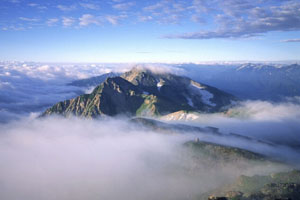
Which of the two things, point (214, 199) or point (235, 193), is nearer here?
point (214, 199)

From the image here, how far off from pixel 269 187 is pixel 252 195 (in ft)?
71.0

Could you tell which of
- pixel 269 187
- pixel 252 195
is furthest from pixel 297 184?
pixel 252 195

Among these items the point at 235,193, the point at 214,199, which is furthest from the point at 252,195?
the point at 214,199

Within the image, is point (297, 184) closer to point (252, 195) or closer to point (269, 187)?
point (269, 187)

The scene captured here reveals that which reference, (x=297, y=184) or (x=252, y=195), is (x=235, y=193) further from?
(x=297, y=184)

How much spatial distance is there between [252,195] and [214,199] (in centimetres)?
3433

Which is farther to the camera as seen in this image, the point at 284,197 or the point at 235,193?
the point at 235,193

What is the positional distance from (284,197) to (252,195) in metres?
22.0

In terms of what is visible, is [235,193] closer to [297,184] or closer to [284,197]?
[284,197]

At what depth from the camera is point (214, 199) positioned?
175m

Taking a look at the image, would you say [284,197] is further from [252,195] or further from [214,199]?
[214,199]

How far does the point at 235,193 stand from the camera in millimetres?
195000

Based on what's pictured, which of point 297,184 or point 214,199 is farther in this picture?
point 297,184

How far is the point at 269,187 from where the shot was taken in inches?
7707
